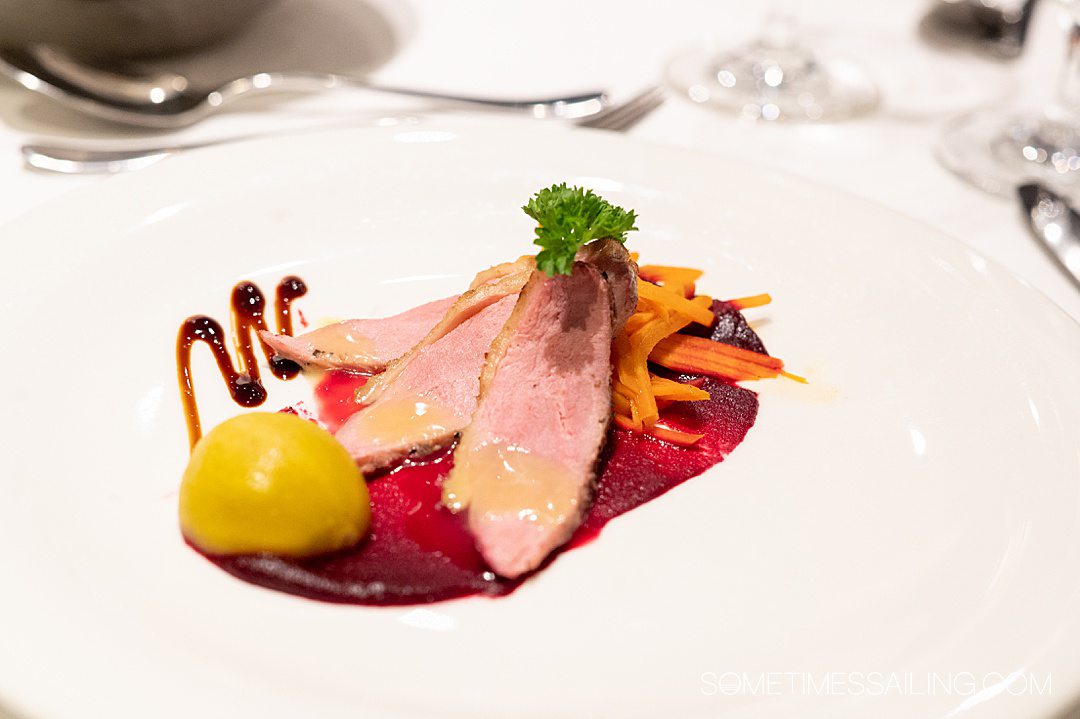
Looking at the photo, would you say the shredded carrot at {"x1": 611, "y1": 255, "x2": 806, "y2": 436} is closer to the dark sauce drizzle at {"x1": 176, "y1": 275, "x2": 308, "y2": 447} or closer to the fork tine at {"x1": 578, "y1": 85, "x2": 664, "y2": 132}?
the dark sauce drizzle at {"x1": 176, "y1": 275, "x2": 308, "y2": 447}

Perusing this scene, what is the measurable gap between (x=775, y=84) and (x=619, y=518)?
255cm

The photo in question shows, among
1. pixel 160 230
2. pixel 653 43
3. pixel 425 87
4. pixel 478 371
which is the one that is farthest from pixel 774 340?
pixel 653 43

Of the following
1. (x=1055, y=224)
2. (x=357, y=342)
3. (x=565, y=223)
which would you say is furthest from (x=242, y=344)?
(x=1055, y=224)

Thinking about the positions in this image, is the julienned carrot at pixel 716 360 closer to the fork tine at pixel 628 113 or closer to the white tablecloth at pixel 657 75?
the white tablecloth at pixel 657 75

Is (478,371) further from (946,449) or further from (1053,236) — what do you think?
(1053,236)

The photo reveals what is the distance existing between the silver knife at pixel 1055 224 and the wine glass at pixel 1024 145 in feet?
0.47

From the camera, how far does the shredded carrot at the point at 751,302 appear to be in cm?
238

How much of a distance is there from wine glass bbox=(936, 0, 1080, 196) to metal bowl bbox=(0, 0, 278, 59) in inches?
106

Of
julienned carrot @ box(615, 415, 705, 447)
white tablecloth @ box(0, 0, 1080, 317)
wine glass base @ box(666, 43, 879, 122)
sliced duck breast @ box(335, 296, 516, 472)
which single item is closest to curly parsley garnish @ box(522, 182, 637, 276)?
sliced duck breast @ box(335, 296, 516, 472)

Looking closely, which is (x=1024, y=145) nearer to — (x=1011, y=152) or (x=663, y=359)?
(x=1011, y=152)

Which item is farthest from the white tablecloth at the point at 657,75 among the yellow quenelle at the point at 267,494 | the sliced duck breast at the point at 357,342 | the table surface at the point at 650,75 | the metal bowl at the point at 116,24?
the yellow quenelle at the point at 267,494

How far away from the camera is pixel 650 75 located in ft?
12.7

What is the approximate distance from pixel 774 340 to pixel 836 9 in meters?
2.92

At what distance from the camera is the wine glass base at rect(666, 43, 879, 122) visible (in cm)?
363
